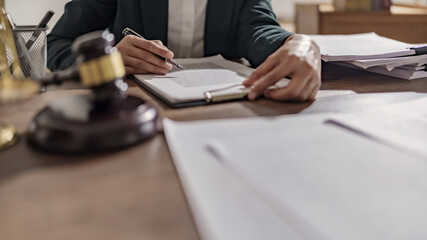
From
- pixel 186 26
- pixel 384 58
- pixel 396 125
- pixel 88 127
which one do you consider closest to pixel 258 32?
pixel 186 26

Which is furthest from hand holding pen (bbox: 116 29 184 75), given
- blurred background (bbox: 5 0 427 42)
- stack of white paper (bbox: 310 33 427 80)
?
blurred background (bbox: 5 0 427 42)

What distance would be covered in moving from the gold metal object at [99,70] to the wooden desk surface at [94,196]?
85mm

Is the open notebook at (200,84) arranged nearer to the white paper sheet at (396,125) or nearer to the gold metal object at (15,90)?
the white paper sheet at (396,125)

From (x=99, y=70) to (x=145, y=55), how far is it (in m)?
0.38

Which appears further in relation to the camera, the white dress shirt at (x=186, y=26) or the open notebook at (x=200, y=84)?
the white dress shirt at (x=186, y=26)

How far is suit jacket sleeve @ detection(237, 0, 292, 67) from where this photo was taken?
0.95 m

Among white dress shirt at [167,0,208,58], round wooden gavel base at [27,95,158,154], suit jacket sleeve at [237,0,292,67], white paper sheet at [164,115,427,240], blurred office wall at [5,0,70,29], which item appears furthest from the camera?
blurred office wall at [5,0,70,29]

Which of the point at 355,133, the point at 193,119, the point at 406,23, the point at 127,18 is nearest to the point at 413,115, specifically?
the point at 355,133

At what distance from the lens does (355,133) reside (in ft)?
1.60

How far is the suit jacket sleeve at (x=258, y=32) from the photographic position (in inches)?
37.2

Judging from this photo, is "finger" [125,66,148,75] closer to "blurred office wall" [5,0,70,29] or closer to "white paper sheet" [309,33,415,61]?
"white paper sheet" [309,33,415,61]

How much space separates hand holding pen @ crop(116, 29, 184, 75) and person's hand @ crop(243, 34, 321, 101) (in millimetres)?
200

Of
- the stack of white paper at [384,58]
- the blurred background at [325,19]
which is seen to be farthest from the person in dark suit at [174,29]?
the blurred background at [325,19]

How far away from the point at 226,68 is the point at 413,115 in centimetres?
43
